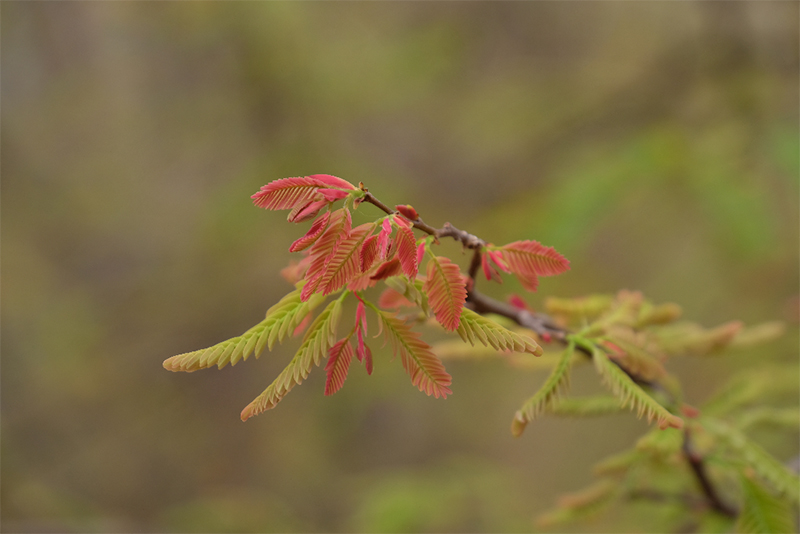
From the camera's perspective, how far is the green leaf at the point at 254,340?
22.5 inches

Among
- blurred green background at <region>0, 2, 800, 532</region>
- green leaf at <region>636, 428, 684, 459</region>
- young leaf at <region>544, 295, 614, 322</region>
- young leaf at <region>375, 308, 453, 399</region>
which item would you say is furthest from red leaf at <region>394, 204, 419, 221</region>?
blurred green background at <region>0, 2, 800, 532</region>

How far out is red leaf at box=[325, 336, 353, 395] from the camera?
628mm

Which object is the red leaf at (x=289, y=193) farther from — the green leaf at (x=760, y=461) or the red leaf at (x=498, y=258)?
the green leaf at (x=760, y=461)

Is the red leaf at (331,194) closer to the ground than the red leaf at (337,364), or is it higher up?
higher up

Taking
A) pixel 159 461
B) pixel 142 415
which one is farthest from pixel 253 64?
pixel 159 461

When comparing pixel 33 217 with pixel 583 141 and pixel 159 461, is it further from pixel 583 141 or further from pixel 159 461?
pixel 583 141

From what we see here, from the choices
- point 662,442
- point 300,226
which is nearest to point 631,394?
point 662,442

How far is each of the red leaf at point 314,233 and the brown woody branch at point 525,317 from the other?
2.1 inches

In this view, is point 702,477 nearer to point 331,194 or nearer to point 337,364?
point 337,364

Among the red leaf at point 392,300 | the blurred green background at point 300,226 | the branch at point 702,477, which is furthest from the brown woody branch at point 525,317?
the blurred green background at point 300,226

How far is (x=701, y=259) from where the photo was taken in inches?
136

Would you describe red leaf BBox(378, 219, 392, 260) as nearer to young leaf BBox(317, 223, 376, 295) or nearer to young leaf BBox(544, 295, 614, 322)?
young leaf BBox(317, 223, 376, 295)

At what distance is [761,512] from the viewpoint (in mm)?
885

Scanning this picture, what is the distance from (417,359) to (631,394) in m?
0.30
